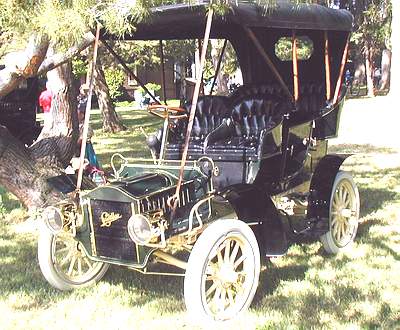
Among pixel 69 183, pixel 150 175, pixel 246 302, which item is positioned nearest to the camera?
pixel 246 302

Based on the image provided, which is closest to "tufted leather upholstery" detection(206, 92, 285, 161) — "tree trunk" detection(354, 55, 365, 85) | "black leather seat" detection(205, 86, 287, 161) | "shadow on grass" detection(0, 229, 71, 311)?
"black leather seat" detection(205, 86, 287, 161)

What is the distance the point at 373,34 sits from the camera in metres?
→ 28.9

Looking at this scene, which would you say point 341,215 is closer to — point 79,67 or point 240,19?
point 240,19

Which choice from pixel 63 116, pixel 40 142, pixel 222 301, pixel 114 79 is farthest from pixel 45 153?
pixel 114 79

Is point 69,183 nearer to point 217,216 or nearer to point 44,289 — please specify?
point 44,289

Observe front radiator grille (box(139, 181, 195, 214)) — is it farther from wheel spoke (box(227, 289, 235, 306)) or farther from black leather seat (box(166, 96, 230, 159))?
black leather seat (box(166, 96, 230, 159))

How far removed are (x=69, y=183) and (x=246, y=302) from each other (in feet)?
5.78

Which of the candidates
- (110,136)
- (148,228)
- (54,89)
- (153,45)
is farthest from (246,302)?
(153,45)

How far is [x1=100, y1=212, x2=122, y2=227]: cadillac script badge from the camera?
4180mm

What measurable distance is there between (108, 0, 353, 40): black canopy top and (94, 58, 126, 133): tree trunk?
11.6 meters

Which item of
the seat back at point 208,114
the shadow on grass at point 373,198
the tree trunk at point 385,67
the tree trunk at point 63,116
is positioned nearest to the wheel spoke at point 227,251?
the seat back at point 208,114

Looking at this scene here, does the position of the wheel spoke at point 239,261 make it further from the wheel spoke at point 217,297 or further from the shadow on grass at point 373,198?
the shadow on grass at point 373,198

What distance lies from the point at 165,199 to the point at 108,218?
419 mm

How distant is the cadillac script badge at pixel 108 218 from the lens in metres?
4.18
